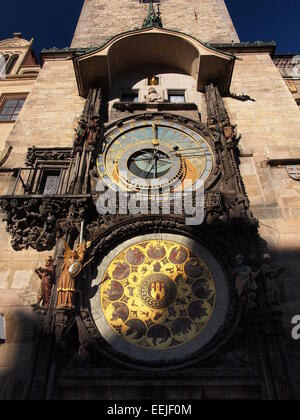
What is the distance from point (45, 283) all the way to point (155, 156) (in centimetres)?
437

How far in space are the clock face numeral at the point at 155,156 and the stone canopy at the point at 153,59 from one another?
7.95ft

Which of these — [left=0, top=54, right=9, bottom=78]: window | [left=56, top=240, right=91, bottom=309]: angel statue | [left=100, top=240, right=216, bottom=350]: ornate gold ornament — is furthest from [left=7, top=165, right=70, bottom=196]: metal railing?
[left=0, top=54, right=9, bottom=78]: window

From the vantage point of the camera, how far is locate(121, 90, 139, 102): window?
39.0 ft

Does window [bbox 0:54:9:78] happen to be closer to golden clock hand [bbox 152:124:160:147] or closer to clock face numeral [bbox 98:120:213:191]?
clock face numeral [bbox 98:120:213:191]

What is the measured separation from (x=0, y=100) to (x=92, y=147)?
5853mm

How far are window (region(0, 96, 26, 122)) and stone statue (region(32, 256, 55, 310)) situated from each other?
712 centimetres

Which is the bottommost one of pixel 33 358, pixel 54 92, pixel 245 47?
pixel 33 358

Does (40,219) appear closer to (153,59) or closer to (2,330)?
(2,330)

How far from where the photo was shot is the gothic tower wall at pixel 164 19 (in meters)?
15.8

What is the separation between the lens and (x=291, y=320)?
6.62 meters

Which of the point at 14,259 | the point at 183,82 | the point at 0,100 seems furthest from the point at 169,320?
the point at 0,100

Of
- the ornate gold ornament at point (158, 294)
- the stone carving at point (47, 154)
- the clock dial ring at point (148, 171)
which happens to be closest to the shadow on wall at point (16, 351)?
the ornate gold ornament at point (158, 294)

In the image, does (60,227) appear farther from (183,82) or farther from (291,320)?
(183,82)

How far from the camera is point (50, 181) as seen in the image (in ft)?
31.1
